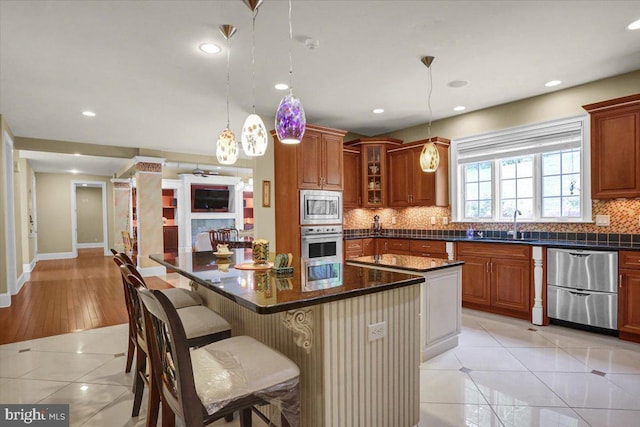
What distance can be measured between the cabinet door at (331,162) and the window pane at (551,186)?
2680 mm

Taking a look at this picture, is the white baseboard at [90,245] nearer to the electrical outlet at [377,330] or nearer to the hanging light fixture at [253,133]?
the hanging light fixture at [253,133]

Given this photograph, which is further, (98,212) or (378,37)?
(98,212)

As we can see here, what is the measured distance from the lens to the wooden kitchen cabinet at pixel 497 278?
3.86 meters

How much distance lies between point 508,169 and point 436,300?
2794 mm

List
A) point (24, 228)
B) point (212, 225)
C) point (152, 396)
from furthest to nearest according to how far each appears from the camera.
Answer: point (212, 225)
point (24, 228)
point (152, 396)

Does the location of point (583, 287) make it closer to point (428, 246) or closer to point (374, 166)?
point (428, 246)

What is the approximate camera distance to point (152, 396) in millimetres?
1635

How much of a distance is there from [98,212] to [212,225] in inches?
162

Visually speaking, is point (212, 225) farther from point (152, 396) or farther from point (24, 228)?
point (152, 396)

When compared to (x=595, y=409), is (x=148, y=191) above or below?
above

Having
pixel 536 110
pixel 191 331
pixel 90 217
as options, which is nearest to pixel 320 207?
pixel 536 110

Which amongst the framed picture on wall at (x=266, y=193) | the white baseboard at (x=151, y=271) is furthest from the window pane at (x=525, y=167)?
the white baseboard at (x=151, y=271)

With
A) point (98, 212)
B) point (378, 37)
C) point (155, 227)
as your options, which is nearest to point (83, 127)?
point (155, 227)

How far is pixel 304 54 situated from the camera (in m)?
3.07
